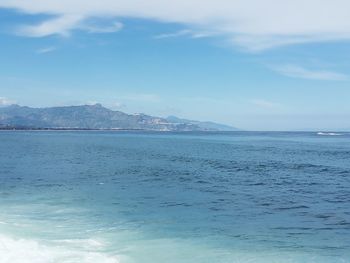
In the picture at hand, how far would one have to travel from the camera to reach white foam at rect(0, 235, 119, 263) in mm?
18438

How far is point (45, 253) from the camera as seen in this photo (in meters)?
19.3

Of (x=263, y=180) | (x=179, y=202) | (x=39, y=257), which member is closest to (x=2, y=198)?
(x=179, y=202)

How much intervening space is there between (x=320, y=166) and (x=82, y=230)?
4405 centimetres

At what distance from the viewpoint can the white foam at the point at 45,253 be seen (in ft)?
60.5

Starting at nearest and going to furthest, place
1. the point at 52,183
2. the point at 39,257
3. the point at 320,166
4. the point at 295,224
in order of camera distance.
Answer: the point at 39,257 → the point at 295,224 → the point at 52,183 → the point at 320,166

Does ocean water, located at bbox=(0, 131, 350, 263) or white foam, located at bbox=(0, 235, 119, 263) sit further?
ocean water, located at bbox=(0, 131, 350, 263)

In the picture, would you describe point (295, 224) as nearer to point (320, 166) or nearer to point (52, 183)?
point (52, 183)

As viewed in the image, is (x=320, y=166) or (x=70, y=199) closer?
(x=70, y=199)

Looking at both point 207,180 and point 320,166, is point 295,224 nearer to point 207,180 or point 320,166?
point 207,180

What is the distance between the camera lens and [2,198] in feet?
113

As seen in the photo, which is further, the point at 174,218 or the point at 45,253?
the point at 174,218

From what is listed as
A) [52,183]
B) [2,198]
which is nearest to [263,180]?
[52,183]

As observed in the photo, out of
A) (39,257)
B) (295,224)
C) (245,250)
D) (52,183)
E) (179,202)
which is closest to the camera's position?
(39,257)

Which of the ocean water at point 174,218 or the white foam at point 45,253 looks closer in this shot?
the white foam at point 45,253
